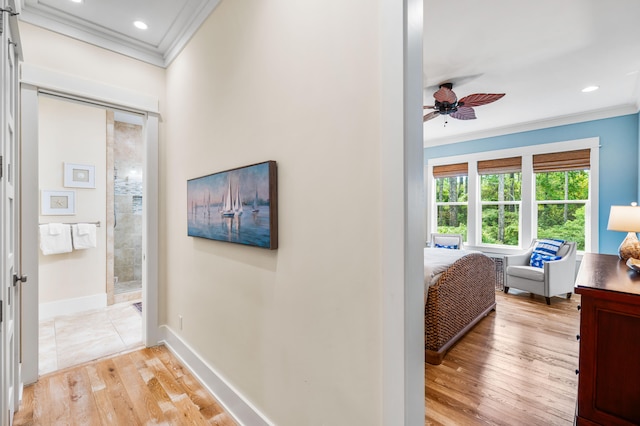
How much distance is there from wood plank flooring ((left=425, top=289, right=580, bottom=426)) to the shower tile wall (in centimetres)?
434

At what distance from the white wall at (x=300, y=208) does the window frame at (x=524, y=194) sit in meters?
5.15

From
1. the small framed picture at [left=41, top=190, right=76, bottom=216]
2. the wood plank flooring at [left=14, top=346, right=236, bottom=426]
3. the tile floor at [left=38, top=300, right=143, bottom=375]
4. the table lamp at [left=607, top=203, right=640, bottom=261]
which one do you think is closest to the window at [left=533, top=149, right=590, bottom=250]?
the table lamp at [left=607, top=203, right=640, bottom=261]

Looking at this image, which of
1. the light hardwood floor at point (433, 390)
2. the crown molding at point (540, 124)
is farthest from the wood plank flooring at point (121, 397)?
the crown molding at point (540, 124)

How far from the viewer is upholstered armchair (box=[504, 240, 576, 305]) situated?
4164 millimetres

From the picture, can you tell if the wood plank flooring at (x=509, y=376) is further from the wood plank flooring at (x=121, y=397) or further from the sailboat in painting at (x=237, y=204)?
the sailboat in painting at (x=237, y=204)

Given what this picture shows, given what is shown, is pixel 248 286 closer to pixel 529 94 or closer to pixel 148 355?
pixel 148 355

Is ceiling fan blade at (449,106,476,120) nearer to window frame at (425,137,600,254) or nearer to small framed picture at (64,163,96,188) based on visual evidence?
window frame at (425,137,600,254)

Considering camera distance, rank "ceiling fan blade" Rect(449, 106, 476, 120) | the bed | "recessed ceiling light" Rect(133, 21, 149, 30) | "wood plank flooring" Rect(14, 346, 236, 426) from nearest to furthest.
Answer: "wood plank flooring" Rect(14, 346, 236, 426)
"recessed ceiling light" Rect(133, 21, 149, 30)
the bed
"ceiling fan blade" Rect(449, 106, 476, 120)

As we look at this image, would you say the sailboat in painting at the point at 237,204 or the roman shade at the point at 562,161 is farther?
the roman shade at the point at 562,161

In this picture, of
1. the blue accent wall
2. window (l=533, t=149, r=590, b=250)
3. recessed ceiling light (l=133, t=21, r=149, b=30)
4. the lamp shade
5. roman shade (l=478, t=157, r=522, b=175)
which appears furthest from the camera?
roman shade (l=478, t=157, r=522, b=175)

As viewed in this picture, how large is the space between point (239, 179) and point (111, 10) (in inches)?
74.3

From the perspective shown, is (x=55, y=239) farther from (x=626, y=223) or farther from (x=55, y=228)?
(x=626, y=223)

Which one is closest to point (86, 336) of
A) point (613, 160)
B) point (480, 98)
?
point (480, 98)

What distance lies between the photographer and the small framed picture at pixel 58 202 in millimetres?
3605
